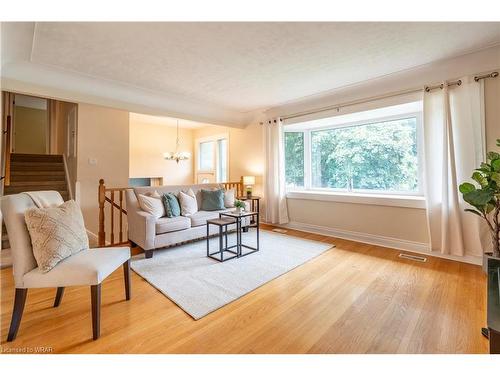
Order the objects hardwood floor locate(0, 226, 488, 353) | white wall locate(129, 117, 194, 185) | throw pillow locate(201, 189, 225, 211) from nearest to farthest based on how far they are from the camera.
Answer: hardwood floor locate(0, 226, 488, 353), throw pillow locate(201, 189, 225, 211), white wall locate(129, 117, 194, 185)

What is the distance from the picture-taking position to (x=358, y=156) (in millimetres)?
4250

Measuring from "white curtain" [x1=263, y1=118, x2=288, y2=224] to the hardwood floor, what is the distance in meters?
2.24

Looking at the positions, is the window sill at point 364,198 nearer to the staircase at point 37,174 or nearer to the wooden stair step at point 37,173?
the staircase at point 37,174

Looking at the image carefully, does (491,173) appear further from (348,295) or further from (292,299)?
(292,299)

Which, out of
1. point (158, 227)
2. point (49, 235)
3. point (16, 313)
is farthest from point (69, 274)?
point (158, 227)

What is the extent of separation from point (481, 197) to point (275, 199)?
3.14 meters

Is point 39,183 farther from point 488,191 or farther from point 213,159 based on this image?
point 488,191

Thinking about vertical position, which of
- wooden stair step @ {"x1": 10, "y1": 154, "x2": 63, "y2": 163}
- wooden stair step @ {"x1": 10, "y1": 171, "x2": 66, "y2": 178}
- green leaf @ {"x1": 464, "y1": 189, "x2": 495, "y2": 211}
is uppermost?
wooden stair step @ {"x1": 10, "y1": 154, "x2": 63, "y2": 163}

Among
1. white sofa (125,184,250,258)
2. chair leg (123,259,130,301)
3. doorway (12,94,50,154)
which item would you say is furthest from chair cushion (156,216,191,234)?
doorway (12,94,50,154)

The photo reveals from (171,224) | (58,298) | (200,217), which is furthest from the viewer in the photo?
(200,217)

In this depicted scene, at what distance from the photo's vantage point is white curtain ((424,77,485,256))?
2.74m

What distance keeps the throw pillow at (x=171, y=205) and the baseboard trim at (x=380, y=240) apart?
231 cm

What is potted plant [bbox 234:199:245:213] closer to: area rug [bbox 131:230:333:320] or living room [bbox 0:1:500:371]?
living room [bbox 0:1:500:371]
